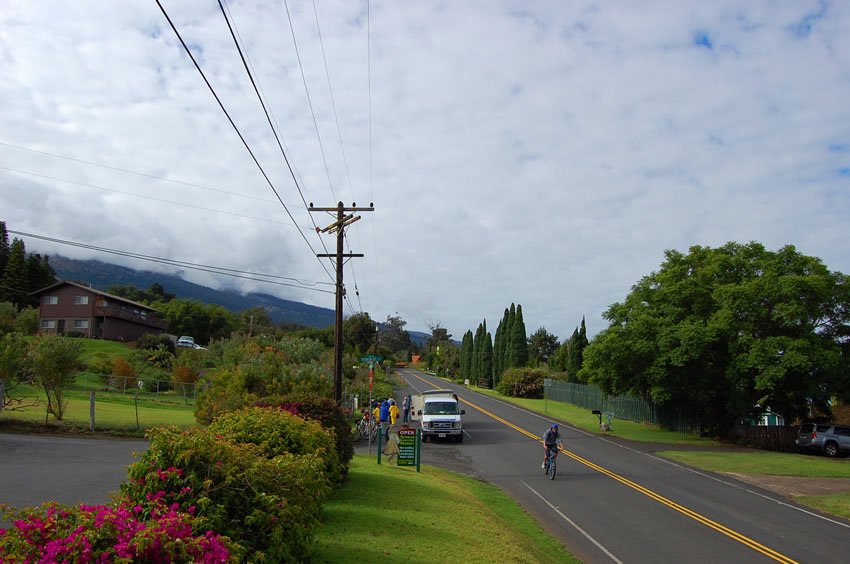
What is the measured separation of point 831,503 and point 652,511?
18.6 ft

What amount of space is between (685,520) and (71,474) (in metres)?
13.8

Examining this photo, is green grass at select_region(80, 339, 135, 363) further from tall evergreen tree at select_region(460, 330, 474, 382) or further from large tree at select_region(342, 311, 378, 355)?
tall evergreen tree at select_region(460, 330, 474, 382)

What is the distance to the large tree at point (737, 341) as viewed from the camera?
96.4 feet

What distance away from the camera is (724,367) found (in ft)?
108

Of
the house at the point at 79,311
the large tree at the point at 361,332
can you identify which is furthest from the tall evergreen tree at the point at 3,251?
the large tree at the point at 361,332

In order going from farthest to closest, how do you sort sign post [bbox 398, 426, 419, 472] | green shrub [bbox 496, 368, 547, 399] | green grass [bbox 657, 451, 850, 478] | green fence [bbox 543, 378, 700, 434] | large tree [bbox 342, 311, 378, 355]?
large tree [bbox 342, 311, 378, 355] → green shrub [bbox 496, 368, 547, 399] → green fence [bbox 543, 378, 700, 434] → green grass [bbox 657, 451, 850, 478] → sign post [bbox 398, 426, 419, 472]

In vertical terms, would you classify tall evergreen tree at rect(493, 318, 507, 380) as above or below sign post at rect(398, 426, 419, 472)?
above

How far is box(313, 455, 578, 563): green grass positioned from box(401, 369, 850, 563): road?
0.88 meters

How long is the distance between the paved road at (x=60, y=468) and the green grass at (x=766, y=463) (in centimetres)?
1992

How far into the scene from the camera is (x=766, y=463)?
24297 mm

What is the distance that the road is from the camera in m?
11.4

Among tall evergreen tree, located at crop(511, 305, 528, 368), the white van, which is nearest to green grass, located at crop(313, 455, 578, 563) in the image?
the white van

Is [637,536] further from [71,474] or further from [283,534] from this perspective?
[71,474]

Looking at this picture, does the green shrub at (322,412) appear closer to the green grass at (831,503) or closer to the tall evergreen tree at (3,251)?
the green grass at (831,503)
